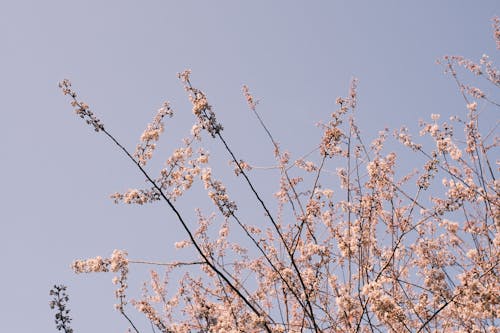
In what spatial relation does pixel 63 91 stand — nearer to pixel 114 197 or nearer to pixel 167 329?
pixel 114 197

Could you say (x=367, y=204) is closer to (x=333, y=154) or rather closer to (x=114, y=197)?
(x=333, y=154)

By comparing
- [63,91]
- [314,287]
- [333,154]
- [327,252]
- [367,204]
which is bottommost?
[314,287]

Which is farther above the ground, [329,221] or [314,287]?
[329,221]

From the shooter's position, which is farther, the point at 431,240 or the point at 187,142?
the point at 431,240

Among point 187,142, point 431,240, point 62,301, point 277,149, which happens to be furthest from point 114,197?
point 431,240

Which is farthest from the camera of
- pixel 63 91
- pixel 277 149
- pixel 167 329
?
pixel 167 329

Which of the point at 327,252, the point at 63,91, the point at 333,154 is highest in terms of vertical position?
the point at 63,91

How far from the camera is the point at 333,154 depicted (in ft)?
17.6

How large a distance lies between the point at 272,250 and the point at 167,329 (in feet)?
5.82

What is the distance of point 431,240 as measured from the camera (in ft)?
23.0

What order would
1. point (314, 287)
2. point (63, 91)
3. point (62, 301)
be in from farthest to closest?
point (62, 301) → point (314, 287) → point (63, 91)

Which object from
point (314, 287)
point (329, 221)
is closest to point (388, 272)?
point (329, 221)

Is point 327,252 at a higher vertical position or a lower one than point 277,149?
lower

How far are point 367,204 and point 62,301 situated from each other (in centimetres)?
366
